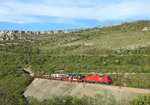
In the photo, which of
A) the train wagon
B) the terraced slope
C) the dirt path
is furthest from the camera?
the train wagon

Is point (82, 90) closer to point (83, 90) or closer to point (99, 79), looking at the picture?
point (83, 90)

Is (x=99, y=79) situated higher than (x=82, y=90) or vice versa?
(x=99, y=79)

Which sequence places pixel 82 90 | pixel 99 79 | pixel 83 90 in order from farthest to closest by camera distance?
1. pixel 99 79
2. pixel 82 90
3. pixel 83 90

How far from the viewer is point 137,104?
1917 cm

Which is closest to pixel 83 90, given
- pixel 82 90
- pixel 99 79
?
pixel 82 90

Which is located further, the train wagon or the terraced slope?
the train wagon

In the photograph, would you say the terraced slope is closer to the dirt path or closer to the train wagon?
the dirt path

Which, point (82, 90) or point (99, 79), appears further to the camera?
point (99, 79)

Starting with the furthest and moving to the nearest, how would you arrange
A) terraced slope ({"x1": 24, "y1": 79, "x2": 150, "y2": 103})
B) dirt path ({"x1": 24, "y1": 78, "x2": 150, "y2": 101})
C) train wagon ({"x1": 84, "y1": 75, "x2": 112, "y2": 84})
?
train wagon ({"x1": 84, "y1": 75, "x2": 112, "y2": 84}), dirt path ({"x1": 24, "y1": 78, "x2": 150, "y2": 101}), terraced slope ({"x1": 24, "y1": 79, "x2": 150, "y2": 103})

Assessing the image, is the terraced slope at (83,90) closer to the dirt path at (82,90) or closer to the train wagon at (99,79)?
the dirt path at (82,90)

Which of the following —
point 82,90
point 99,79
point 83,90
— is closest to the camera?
point 83,90

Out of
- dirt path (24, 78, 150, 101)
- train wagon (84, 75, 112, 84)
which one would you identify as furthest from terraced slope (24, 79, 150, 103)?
train wagon (84, 75, 112, 84)

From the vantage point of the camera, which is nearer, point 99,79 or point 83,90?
point 83,90

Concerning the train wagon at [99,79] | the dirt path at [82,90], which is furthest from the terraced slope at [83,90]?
the train wagon at [99,79]
